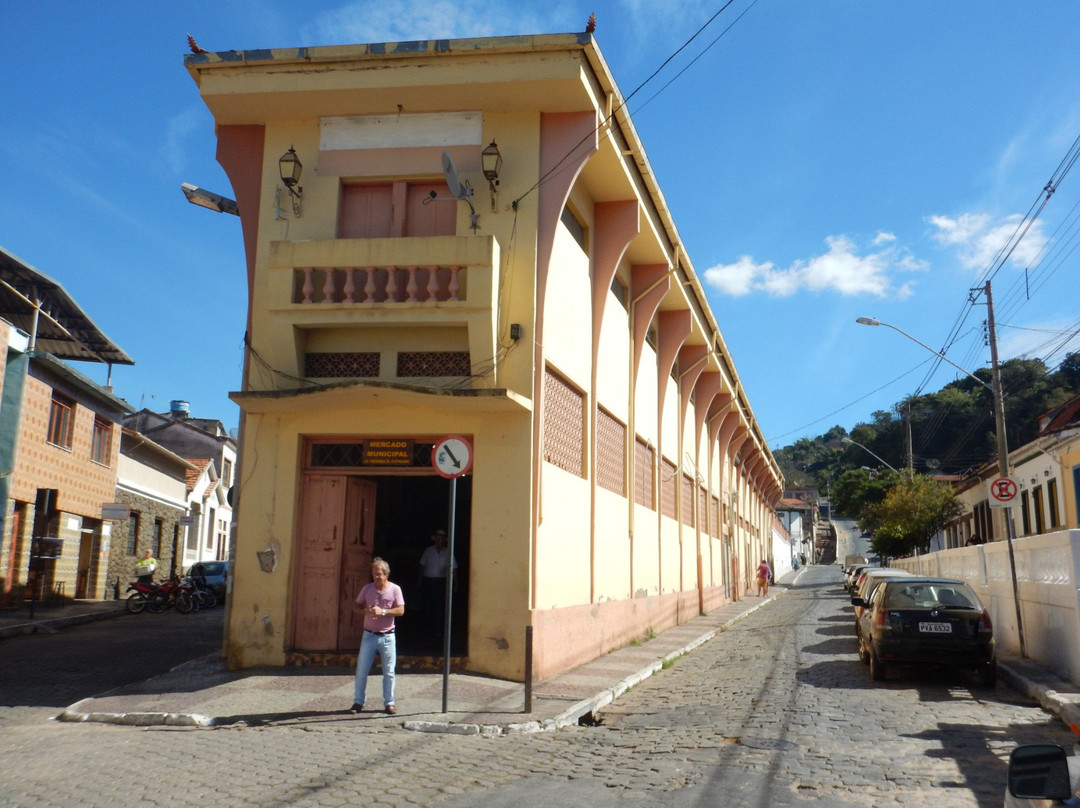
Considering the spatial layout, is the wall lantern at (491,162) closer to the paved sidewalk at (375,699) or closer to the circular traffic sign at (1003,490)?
the paved sidewalk at (375,699)

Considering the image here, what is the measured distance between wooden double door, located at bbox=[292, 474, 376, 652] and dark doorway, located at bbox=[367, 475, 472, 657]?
2312 millimetres

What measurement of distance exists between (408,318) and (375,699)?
15.7 feet

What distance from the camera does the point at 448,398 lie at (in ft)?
37.3

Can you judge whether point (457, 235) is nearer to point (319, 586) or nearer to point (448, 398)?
point (448, 398)

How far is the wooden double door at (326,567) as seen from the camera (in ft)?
39.8

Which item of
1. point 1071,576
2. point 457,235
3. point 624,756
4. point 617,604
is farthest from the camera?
point 617,604

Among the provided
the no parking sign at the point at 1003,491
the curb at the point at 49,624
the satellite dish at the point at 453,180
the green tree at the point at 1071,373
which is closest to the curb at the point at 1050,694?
the no parking sign at the point at 1003,491

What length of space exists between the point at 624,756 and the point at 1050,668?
7.94m

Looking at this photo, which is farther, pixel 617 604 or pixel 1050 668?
pixel 617 604

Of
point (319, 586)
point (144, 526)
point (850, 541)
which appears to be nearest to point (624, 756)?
point (319, 586)

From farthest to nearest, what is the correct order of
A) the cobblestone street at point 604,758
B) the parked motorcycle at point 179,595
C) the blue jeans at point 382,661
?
1. the parked motorcycle at point 179,595
2. the blue jeans at point 382,661
3. the cobblestone street at point 604,758

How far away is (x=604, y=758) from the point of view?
7562mm

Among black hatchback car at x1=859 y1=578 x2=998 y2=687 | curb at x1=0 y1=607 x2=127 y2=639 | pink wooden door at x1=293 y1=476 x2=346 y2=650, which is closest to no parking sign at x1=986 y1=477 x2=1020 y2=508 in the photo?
black hatchback car at x1=859 y1=578 x2=998 y2=687

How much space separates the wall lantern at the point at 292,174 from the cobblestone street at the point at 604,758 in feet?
23.9
